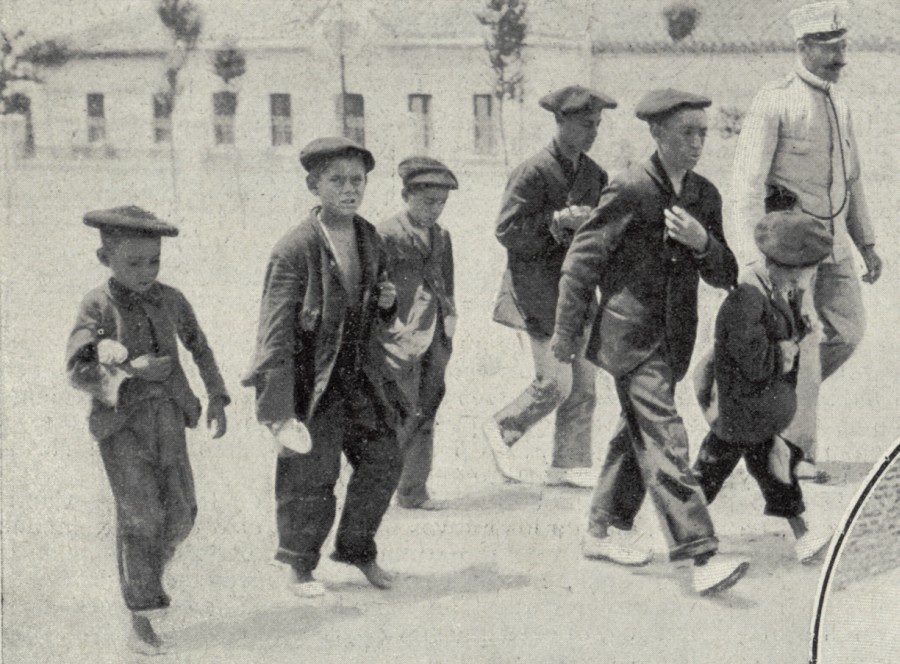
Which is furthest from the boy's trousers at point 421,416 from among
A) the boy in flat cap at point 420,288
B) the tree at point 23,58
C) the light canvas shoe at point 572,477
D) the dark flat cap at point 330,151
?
the tree at point 23,58

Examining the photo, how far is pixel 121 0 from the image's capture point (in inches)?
192

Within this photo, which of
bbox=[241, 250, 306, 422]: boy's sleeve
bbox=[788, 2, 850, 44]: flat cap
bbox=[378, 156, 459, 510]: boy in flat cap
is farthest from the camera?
bbox=[788, 2, 850, 44]: flat cap

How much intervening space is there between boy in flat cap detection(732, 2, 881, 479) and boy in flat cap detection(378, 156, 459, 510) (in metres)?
1.10

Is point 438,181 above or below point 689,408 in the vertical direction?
above

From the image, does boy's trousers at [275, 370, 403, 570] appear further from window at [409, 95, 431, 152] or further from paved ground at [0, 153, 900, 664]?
window at [409, 95, 431, 152]

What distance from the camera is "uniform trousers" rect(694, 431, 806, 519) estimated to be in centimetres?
478

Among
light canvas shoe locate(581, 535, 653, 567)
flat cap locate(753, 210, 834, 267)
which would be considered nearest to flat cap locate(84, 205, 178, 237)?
light canvas shoe locate(581, 535, 653, 567)

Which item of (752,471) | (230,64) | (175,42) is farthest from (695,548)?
(175,42)

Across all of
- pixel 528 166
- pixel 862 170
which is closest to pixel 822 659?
pixel 862 170

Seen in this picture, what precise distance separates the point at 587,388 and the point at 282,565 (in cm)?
127

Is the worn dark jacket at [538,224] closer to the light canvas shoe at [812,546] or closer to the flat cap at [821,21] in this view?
the flat cap at [821,21]

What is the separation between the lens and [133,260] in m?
4.55

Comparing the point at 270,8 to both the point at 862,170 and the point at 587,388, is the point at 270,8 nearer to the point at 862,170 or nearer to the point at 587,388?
the point at 587,388

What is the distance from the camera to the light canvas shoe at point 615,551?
15.8 feet
